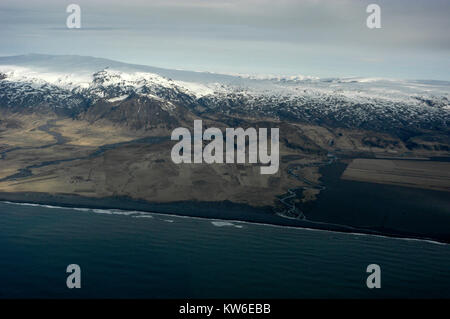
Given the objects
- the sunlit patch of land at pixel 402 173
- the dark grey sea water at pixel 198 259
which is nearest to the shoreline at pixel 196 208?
the dark grey sea water at pixel 198 259

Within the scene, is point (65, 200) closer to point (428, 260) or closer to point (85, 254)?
point (85, 254)

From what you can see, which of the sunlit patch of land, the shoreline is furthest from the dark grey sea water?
the sunlit patch of land

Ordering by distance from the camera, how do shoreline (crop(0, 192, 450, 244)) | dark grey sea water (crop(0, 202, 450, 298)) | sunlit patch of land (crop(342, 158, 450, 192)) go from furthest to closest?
1. sunlit patch of land (crop(342, 158, 450, 192))
2. shoreline (crop(0, 192, 450, 244))
3. dark grey sea water (crop(0, 202, 450, 298))

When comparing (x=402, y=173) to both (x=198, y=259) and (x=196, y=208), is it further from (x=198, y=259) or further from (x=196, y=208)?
(x=198, y=259)

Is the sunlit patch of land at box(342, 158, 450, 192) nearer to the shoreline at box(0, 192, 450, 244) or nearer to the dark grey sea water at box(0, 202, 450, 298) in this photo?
the shoreline at box(0, 192, 450, 244)

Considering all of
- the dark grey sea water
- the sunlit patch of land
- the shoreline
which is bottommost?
the dark grey sea water

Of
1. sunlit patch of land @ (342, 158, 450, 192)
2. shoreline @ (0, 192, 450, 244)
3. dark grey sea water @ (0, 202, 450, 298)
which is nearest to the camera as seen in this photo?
dark grey sea water @ (0, 202, 450, 298)

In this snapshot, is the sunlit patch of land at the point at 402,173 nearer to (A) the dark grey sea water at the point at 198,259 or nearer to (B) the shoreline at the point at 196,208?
(B) the shoreline at the point at 196,208
